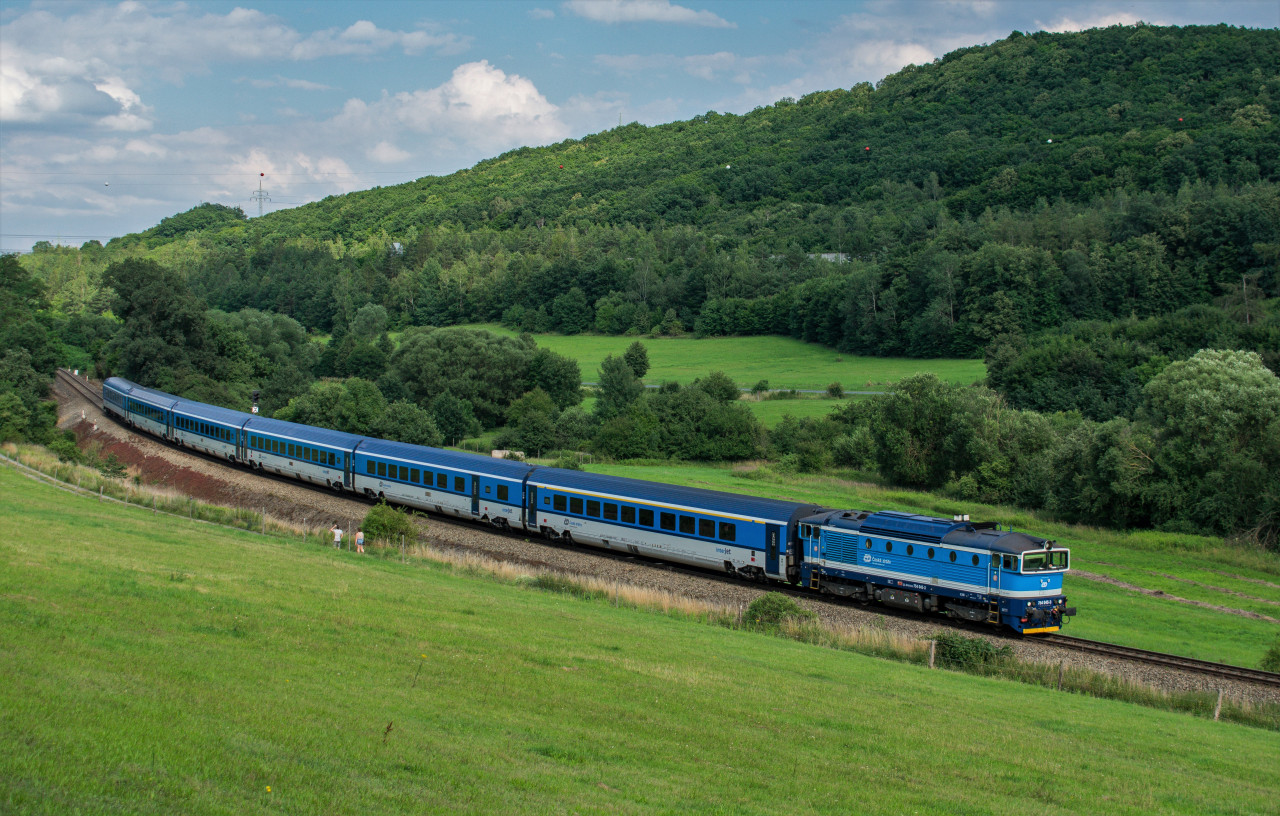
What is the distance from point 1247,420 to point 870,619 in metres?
28.1

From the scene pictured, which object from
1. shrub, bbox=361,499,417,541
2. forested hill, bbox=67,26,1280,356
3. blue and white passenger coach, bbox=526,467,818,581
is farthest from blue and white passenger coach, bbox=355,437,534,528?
forested hill, bbox=67,26,1280,356

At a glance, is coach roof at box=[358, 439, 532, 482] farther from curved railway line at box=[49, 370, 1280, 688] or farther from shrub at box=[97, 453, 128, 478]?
shrub at box=[97, 453, 128, 478]

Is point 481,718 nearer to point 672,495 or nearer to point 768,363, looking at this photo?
point 672,495

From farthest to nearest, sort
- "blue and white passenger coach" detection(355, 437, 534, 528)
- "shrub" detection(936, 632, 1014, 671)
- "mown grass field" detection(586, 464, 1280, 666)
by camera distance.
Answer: "blue and white passenger coach" detection(355, 437, 534, 528)
"mown grass field" detection(586, 464, 1280, 666)
"shrub" detection(936, 632, 1014, 671)

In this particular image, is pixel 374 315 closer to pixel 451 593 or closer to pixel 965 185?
pixel 965 185

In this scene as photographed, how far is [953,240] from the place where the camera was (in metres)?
118

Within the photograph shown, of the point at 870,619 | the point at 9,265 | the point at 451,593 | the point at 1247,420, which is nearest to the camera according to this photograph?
the point at 451,593

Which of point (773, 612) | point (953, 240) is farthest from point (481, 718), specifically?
point (953, 240)

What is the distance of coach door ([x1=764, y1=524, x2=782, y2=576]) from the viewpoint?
29.0 m

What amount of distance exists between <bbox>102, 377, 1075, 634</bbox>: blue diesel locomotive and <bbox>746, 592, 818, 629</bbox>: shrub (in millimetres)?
3365

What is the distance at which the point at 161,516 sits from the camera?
3425 cm

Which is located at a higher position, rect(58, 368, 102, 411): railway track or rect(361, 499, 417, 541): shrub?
rect(58, 368, 102, 411): railway track

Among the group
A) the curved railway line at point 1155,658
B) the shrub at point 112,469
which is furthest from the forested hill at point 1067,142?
the shrub at point 112,469

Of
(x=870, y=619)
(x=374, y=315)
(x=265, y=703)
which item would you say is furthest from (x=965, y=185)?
(x=265, y=703)
